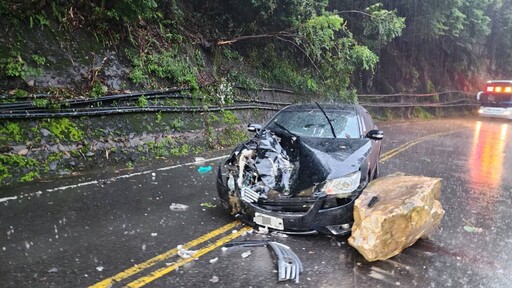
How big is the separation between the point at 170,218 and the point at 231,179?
1.03 meters

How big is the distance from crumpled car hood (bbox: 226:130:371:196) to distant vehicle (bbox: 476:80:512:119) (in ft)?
84.6

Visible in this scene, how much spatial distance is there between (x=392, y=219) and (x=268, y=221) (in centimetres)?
145

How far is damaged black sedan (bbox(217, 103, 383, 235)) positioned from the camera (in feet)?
15.8

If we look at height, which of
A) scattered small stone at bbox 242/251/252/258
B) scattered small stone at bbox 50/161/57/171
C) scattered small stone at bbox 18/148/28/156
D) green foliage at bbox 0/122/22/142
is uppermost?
green foliage at bbox 0/122/22/142

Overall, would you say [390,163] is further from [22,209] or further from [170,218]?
[22,209]

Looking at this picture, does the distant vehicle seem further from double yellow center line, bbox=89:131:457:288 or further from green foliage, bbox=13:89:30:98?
green foliage, bbox=13:89:30:98

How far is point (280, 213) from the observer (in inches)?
191

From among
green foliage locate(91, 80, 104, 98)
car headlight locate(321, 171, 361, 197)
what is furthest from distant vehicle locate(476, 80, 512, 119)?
car headlight locate(321, 171, 361, 197)

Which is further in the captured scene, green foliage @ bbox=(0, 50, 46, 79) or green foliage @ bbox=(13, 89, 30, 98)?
green foliage @ bbox=(0, 50, 46, 79)

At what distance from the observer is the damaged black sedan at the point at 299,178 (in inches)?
189

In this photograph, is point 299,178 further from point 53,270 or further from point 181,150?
point 181,150

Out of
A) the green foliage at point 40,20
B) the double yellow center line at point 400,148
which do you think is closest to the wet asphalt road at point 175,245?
the double yellow center line at point 400,148

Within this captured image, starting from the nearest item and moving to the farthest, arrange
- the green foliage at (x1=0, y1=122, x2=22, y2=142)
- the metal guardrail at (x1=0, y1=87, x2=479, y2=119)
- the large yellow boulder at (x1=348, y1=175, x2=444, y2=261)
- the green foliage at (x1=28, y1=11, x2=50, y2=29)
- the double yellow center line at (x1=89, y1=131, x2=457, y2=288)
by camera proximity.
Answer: the double yellow center line at (x1=89, y1=131, x2=457, y2=288) < the large yellow boulder at (x1=348, y1=175, x2=444, y2=261) < the green foliage at (x1=0, y1=122, x2=22, y2=142) < the metal guardrail at (x1=0, y1=87, x2=479, y2=119) < the green foliage at (x1=28, y1=11, x2=50, y2=29)

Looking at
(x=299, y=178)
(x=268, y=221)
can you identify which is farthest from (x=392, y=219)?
(x=268, y=221)
